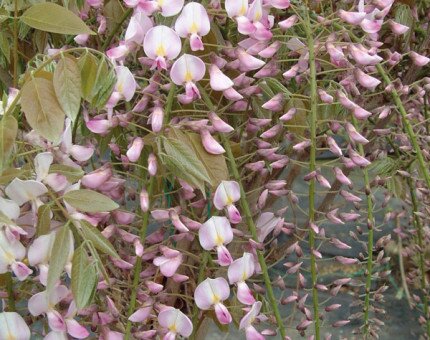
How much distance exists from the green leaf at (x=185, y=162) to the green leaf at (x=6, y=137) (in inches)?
5.0

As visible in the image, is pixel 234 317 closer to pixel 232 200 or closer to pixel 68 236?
pixel 232 200

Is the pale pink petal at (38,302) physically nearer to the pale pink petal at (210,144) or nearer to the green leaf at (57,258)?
the green leaf at (57,258)

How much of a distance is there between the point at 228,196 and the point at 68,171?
0.50 feet

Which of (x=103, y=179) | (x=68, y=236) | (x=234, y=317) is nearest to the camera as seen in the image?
(x=68, y=236)

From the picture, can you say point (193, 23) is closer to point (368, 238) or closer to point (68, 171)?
point (68, 171)

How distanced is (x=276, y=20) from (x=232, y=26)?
92mm

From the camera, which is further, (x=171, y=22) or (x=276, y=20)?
(x=276, y=20)

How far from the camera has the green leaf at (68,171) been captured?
70cm

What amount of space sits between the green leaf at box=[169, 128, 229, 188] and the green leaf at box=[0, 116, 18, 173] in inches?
5.7

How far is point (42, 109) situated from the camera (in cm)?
67

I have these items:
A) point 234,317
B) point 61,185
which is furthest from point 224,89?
point 234,317

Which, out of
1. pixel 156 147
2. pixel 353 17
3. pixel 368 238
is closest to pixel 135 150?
pixel 156 147

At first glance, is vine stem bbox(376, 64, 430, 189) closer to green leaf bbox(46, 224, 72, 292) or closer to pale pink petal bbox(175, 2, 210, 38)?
pale pink petal bbox(175, 2, 210, 38)

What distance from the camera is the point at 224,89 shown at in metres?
0.75
